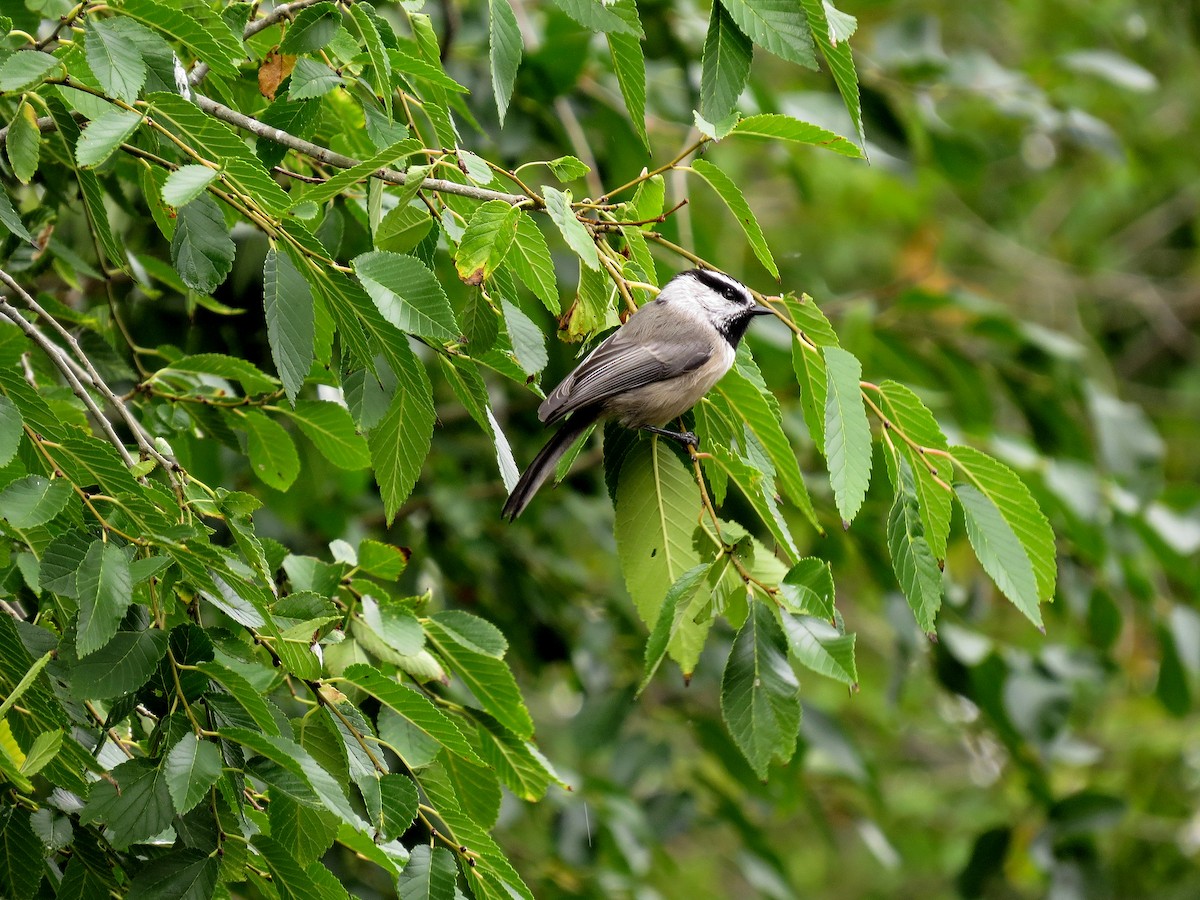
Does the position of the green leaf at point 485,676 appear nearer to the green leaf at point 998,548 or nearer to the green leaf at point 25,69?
the green leaf at point 998,548

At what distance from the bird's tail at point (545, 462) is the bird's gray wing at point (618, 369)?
0.23 ft

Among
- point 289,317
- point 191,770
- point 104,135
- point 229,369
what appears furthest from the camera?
point 229,369

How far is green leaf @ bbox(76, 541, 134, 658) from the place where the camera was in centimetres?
185

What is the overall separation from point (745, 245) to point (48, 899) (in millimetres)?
6858

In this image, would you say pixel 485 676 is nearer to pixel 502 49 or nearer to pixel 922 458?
pixel 922 458

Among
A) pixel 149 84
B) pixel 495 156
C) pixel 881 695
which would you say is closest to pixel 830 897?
pixel 881 695

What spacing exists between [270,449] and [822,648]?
51.9 inches

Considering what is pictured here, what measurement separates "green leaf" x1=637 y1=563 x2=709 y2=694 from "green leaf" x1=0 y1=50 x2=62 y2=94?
4.31 feet

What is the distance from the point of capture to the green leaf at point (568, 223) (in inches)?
84.6


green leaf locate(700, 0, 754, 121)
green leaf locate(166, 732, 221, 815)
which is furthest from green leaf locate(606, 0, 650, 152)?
green leaf locate(166, 732, 221, 815)

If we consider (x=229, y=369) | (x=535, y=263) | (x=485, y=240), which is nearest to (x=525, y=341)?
(x=535, y=263)

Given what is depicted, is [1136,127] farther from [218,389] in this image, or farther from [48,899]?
[48,899]

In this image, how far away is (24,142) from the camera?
218cm

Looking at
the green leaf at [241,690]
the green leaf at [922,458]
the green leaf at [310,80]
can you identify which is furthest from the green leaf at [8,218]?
the green leaf at [922,458]
